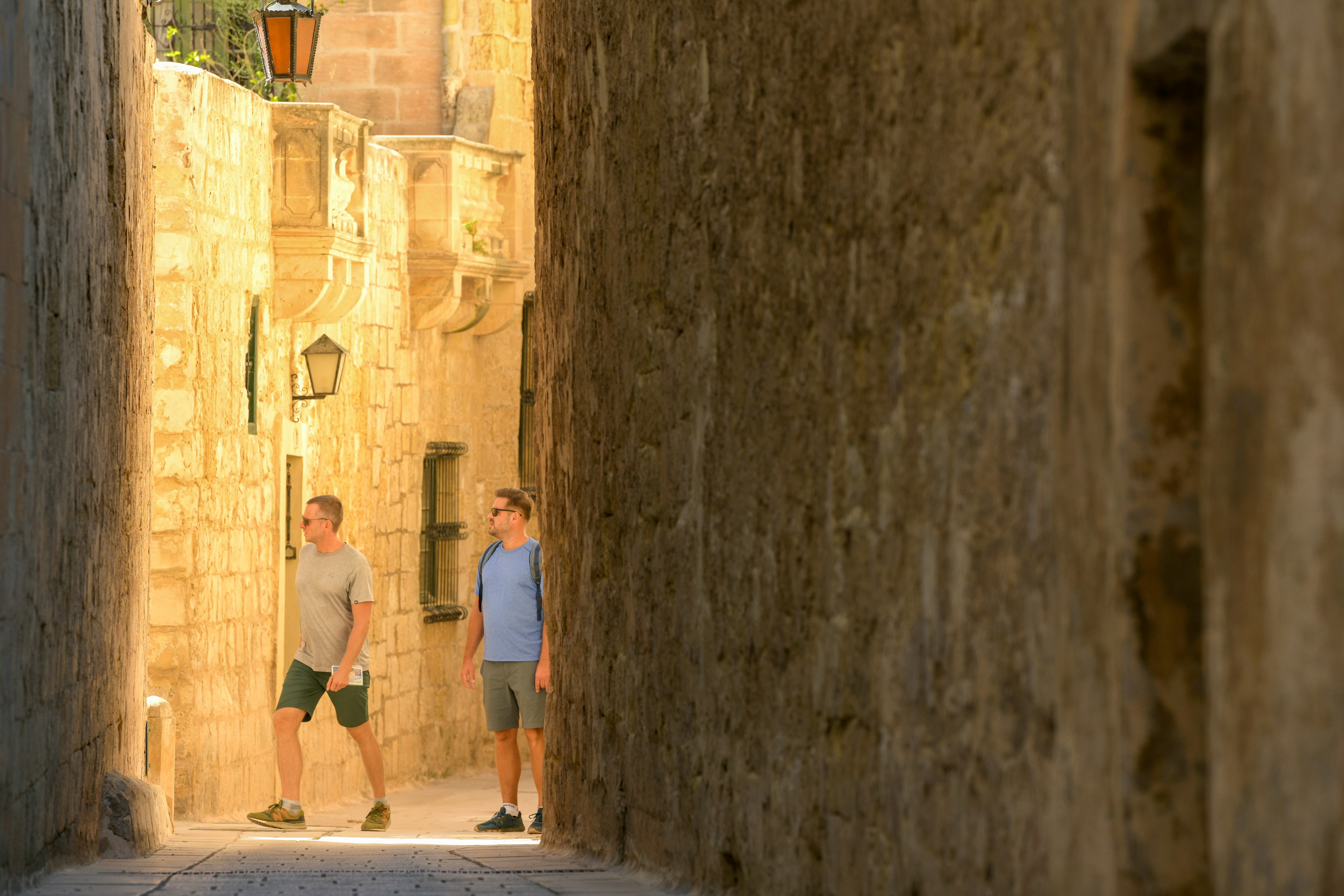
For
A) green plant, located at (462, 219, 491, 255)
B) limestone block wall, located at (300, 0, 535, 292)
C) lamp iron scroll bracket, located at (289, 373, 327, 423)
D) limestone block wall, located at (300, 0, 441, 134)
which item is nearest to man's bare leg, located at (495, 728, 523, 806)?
lamp iron scroll bracket, located at (289, 373, 327, 423)

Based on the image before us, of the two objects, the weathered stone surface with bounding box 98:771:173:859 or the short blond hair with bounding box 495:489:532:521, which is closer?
the weathered stone surface with bounding box 98:771:173:859

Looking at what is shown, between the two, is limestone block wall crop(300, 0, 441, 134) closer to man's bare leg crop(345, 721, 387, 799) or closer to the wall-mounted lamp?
the wall-mounted lamp

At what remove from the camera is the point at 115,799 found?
6.68 metres

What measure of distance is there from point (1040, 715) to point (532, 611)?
20.1 ft

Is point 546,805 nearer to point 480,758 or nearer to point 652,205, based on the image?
point 652,205

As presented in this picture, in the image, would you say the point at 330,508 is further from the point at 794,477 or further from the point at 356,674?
the point at 794,477

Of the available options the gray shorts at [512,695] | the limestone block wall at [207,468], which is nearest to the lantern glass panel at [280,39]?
the limestone block wall at [207,468]

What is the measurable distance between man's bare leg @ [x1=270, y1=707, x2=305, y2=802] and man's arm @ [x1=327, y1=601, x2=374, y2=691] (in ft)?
0.76

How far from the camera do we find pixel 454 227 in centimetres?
1542

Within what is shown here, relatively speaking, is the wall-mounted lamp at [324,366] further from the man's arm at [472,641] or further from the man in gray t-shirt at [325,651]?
the man's arm at [472,641]

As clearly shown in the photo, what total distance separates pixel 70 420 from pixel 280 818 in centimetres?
377

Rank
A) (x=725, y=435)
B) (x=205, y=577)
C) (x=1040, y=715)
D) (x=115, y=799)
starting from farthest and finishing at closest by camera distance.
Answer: (x=205, y=577), (x=115, y=799), (x=725, y=435), (x=1040, y=715)

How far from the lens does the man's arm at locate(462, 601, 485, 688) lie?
28.9ft

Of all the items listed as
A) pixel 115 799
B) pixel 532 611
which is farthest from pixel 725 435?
pixel 532 611
